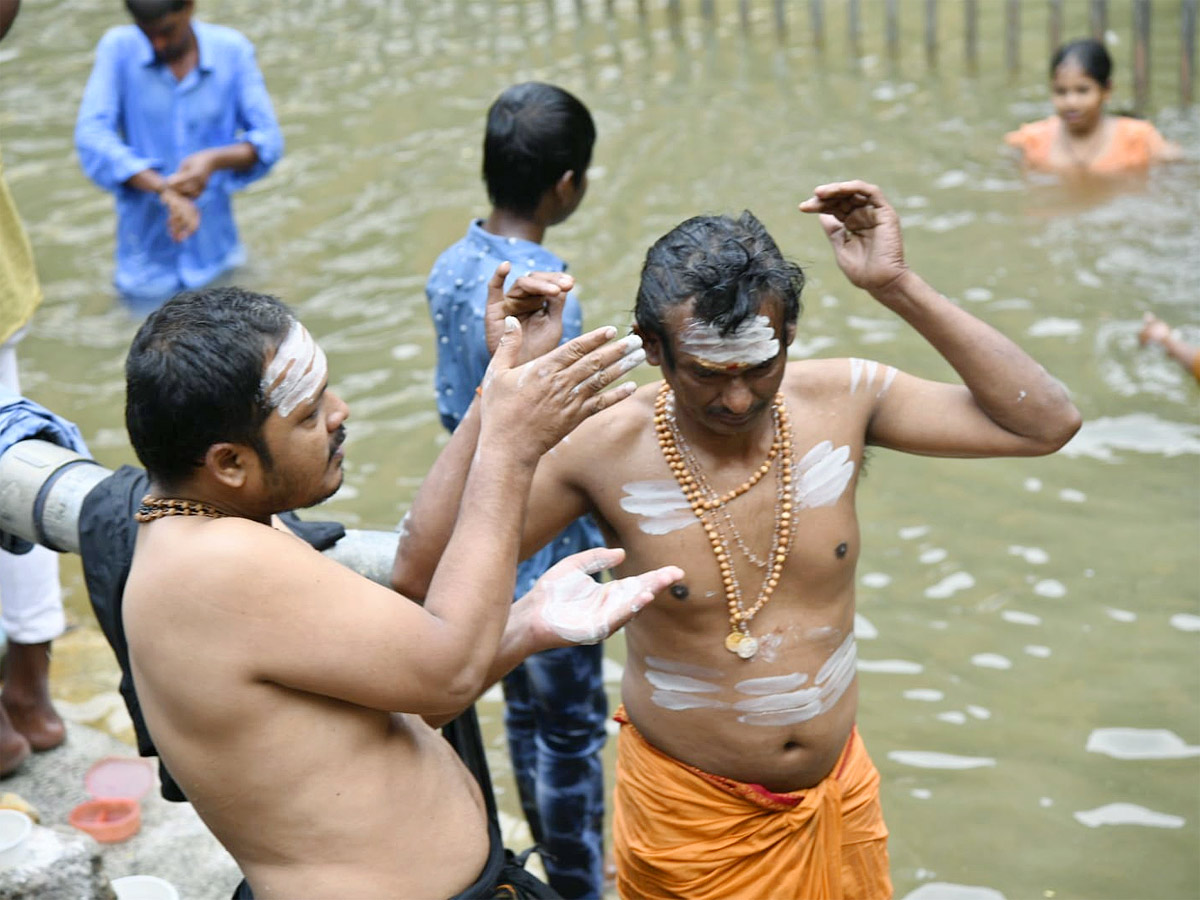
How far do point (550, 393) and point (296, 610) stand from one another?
1.76 ft

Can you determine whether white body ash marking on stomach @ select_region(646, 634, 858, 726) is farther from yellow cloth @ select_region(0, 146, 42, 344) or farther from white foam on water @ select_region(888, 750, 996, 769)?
yellow cloth @ select_region(0, 146, 42, 344)

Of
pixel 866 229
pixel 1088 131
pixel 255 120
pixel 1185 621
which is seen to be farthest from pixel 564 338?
pixel 1088 131

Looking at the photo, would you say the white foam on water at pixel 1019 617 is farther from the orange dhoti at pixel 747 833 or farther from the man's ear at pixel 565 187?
the man's ear at pixel 565 187

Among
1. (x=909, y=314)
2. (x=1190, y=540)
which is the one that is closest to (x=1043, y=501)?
(x=1190, y=540)

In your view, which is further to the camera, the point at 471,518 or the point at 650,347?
the point at 650,347

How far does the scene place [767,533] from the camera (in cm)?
290

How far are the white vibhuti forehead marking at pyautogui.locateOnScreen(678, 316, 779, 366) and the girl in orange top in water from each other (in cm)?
618

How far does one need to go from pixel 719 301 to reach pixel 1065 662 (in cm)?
281

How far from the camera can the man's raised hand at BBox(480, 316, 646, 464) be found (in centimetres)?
229

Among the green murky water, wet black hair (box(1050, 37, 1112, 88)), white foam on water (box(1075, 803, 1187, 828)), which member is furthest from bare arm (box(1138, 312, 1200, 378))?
white foam on water (box(1075, 803, 1187, 828))

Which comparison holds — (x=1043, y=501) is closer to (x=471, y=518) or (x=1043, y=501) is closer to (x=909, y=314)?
(x=909, y=314)

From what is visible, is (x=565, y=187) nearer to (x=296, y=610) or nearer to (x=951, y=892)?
(x=296, y=610)

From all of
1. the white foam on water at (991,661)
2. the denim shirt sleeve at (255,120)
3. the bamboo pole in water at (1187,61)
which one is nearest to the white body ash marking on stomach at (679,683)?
the white foam on water at (991,661)

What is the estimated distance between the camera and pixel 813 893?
2984 millimetres
